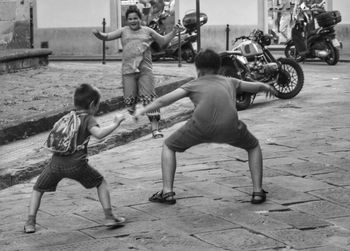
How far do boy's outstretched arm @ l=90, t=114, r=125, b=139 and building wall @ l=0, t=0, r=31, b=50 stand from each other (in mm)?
9159

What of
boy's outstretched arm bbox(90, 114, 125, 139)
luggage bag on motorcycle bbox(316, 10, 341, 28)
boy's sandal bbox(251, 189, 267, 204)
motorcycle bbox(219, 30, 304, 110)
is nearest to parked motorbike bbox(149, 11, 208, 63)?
luggage bag on motorcycle bbox(316, 10, 341, 28)

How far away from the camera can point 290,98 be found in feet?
40.1

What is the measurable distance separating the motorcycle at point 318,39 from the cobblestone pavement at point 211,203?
8193mm

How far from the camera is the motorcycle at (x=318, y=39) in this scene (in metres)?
17.7

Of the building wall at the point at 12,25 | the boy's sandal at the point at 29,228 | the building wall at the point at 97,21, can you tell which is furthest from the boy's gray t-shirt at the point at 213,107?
the building wall at the point at 97,21

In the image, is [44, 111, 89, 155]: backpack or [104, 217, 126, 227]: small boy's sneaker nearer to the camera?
[44, 111, 89, 155]: backpack

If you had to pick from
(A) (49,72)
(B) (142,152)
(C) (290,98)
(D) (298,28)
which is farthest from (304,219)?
(D) (298,28)

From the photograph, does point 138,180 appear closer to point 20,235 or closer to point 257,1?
point 20,235

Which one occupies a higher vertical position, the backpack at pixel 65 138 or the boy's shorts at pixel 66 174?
the backpack at pixel 65 138

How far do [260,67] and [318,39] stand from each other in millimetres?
6182

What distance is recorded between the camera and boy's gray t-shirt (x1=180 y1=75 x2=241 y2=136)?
20.6 ft

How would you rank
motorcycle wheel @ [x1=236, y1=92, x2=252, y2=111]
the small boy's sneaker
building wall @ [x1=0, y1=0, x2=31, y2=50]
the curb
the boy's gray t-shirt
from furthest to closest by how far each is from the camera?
building wall @ [x1=0, y1=0, x2=31, y2=50] → motorcycle wheel @ [x1=236, y1=92, x2=252, y2=111] → the curb → the boy's gray t-shirt → the small boy's sneaker

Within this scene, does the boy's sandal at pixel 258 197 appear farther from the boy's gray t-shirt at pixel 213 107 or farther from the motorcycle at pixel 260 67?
the motorcycle at pixel 260 67

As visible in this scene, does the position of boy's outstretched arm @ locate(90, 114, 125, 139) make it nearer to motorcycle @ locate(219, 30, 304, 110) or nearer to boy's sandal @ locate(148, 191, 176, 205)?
boy's sandal @ locate(148, 191, 176, 205)
